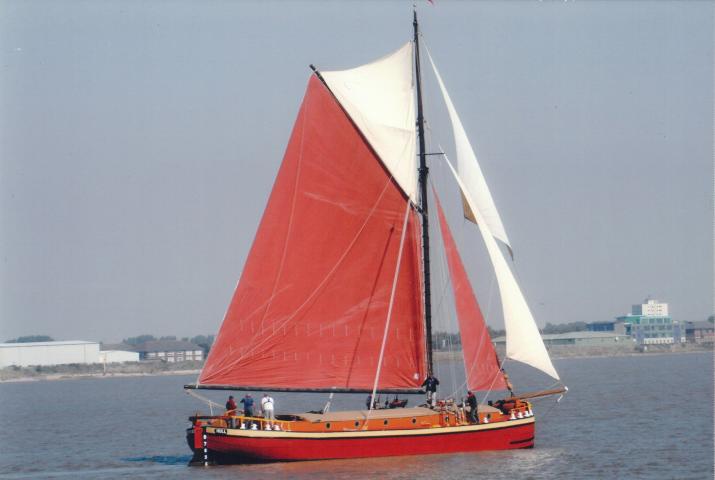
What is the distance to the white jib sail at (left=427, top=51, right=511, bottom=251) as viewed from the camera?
52.4 m

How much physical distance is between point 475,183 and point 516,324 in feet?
20.7

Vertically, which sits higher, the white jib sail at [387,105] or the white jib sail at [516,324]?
the white jib sail at [387,105]

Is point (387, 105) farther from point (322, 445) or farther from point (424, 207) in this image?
point (322, 445)

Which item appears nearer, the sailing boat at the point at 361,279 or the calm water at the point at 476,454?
the calm water at the point at 476,454

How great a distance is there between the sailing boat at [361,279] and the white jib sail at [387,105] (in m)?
0.06

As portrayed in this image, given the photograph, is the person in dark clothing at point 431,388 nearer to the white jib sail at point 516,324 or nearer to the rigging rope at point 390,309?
the rigging rope at point 390,309

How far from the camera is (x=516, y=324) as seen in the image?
5291cm

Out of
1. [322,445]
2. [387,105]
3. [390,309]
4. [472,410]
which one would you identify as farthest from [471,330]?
[387,105]

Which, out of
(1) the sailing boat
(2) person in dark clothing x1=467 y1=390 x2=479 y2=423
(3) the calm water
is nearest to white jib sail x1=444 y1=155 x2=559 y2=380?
(1) the sailing boat

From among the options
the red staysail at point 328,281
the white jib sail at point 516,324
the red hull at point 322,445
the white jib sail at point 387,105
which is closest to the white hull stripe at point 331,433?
the red hull at point 322,445

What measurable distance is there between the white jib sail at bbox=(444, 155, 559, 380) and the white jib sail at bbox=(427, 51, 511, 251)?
16.4 inches

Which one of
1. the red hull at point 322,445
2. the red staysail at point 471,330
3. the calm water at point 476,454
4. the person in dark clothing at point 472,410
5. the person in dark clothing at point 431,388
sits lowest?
the calm water at point 476,454

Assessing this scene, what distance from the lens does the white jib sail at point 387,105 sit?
5238 cm

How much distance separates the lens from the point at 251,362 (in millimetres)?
51344
